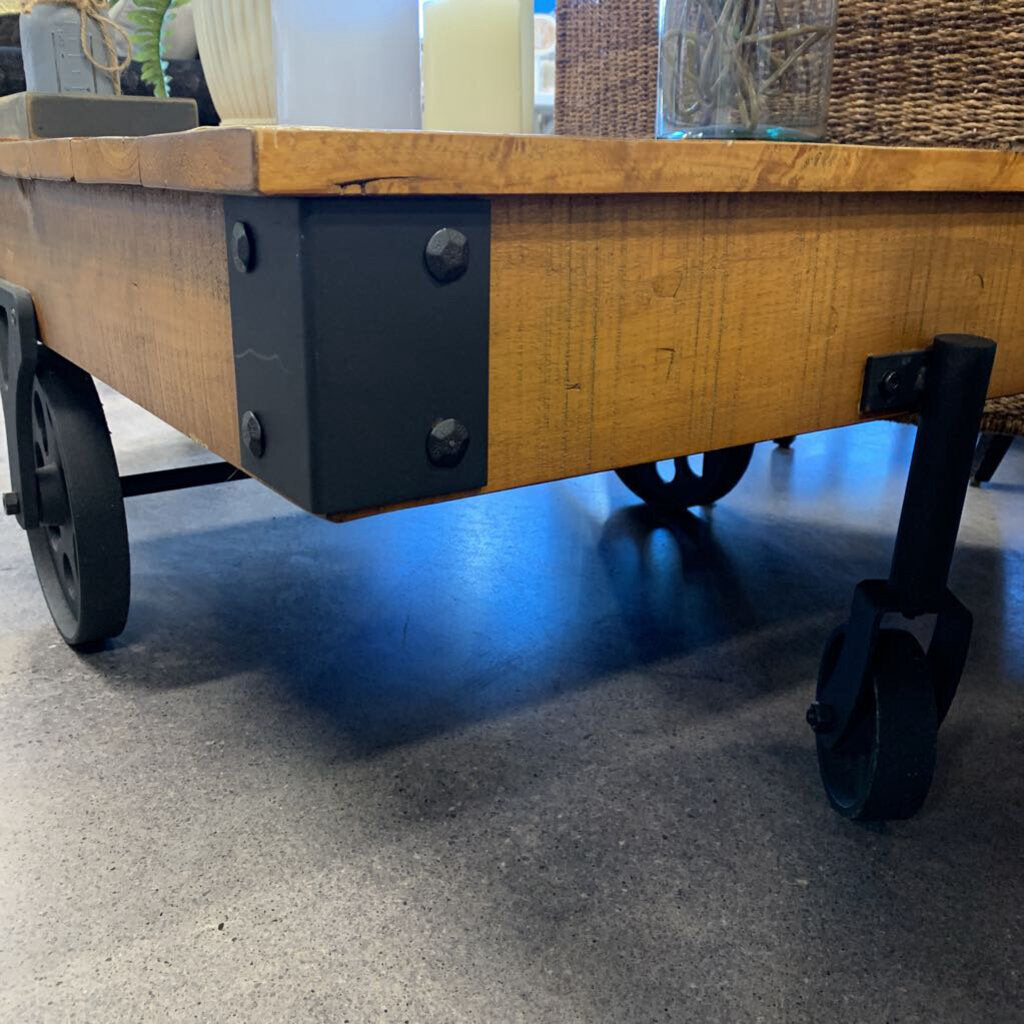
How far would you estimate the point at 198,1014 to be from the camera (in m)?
0.61

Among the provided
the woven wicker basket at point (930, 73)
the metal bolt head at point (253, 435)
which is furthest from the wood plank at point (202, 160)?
the woven wicker basket at point (930, 73)

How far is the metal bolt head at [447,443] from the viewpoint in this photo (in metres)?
0.50

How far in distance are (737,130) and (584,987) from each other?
1.96 ft

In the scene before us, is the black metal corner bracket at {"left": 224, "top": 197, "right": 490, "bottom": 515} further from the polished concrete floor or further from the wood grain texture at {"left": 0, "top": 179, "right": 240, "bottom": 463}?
the polished concrete floor

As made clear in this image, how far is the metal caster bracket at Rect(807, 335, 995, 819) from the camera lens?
70 centimetres

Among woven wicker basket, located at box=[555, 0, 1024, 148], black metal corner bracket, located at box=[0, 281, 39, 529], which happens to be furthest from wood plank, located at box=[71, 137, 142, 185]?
woven wicker basket, located at box=[555, 0, 1024, 148]

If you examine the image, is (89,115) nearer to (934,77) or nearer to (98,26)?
(98,26)

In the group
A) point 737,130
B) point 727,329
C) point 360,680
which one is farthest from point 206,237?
point 360,680

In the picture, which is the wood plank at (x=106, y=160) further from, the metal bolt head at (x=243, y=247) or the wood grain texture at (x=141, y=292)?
the metal bolt head at (x=243, y=247)

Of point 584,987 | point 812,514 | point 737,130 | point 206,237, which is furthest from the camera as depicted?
point 812,514

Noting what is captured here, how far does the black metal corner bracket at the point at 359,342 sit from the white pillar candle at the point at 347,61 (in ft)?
0.99

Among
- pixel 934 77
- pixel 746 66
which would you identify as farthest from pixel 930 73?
A: pixel 746 66

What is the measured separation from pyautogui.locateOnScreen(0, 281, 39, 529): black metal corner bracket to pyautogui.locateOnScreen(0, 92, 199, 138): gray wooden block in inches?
6.3

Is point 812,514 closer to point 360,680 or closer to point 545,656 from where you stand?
point 545,656
